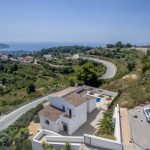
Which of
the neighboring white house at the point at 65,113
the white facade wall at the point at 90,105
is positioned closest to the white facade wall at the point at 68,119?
the neighboring white house at the point at 65,113

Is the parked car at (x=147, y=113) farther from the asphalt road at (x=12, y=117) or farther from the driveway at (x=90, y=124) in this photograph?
the asphalt road at (x=12, y=117)

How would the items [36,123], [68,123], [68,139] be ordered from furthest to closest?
[36,123], [68,123], [68,139]

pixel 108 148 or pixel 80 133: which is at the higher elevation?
pixel 108 148

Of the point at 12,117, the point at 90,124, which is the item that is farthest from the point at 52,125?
the point at 12,117

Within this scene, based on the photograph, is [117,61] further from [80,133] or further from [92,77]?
[80,133]

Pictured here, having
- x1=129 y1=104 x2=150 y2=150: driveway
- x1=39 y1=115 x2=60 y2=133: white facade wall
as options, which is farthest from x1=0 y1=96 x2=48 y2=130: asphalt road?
x1=129 y1=104 x2=150 y2=150: driveway

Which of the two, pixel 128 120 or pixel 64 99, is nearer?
pixel 128 120

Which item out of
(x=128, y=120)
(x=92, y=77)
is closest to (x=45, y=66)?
(x=92, y=77)

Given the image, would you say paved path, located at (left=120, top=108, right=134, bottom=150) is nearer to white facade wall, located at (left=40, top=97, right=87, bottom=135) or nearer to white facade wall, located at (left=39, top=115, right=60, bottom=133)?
white facade wall, located at (left=40, top=97, right=87, bottom=135)
